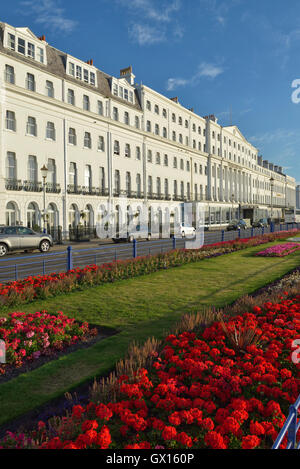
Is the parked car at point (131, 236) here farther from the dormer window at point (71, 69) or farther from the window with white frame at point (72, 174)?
the dormer window at point (71, 69)

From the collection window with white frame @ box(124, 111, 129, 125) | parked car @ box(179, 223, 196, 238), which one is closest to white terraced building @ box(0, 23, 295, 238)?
window with white frame @ box(124, 111, 129, 125)

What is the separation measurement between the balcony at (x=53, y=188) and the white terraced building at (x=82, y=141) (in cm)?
10

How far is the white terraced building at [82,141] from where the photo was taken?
30.2 meters

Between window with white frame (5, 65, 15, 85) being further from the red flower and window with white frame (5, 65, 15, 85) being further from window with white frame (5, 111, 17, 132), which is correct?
the red flower

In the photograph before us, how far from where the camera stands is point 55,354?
5855 mm

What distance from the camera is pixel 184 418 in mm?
3348

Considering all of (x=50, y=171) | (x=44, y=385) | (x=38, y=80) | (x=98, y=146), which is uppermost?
(x=38, y=80)

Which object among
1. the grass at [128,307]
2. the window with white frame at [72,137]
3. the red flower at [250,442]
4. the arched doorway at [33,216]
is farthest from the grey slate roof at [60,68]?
the red flower at [250,442]

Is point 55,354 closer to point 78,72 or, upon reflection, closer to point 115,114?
point 78,72

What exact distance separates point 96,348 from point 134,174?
41240 millimetres

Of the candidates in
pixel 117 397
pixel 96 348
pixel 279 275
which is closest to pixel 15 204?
pixel 279 275

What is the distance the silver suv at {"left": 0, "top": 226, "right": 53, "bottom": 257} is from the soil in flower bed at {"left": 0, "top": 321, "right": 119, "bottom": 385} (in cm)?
1526

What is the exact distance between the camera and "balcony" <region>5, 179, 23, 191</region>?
96.0 feet

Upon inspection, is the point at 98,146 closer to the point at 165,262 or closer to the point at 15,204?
the point at 15,204
